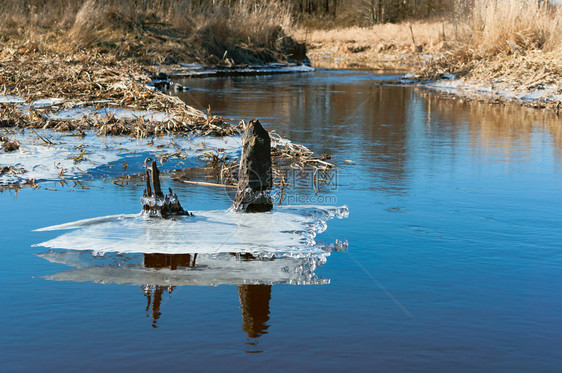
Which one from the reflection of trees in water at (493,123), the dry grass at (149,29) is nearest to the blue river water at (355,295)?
the reflection of trees in water at (493,123)

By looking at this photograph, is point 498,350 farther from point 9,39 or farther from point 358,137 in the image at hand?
point 9,39

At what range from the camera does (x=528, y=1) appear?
18375mm

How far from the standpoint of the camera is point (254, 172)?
5.18 metres

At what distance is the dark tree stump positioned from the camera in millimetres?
5172

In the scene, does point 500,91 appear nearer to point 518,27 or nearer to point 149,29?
point 518,27

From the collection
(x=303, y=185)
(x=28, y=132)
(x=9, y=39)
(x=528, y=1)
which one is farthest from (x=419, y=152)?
(x=9, y=39)

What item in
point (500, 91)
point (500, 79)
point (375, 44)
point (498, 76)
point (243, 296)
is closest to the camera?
point (243, 296)

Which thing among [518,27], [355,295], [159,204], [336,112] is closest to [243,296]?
[355,295]

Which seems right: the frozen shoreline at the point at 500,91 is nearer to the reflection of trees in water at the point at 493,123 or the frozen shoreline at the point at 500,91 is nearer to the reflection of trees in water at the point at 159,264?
the reflection of trees in water at the point at 493,123

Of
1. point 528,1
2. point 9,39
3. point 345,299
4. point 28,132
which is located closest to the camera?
point 345,299

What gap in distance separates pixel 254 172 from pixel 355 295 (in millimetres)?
1698

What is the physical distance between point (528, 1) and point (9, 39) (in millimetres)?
14385

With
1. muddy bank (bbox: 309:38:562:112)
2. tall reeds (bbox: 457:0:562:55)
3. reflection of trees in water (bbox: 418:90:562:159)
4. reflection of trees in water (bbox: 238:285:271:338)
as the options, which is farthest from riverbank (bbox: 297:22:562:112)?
reflection of trees in water (bbox: 238:285:271:338)

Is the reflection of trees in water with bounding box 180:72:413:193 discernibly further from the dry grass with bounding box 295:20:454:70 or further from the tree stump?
the dry grass with bounding box 295:20:454:70
